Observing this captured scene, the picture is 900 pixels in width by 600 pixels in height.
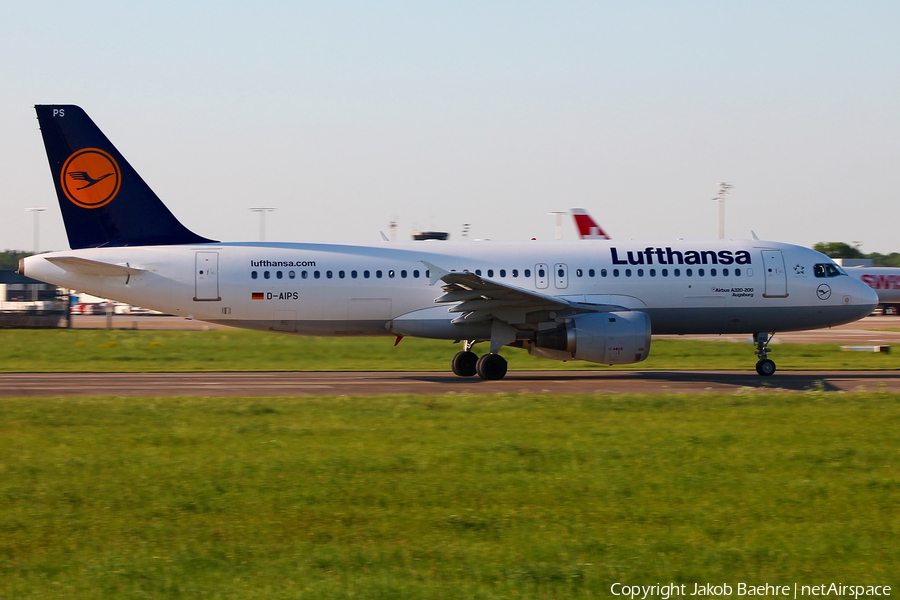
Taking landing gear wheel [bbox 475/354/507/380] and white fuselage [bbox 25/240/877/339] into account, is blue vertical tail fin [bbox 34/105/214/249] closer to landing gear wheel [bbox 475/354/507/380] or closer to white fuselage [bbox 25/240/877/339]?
white fuselage [bbox 25/240/877/339]

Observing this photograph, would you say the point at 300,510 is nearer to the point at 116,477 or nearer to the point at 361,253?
the point at 116,477

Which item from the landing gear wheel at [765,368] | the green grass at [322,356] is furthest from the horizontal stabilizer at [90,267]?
the landing gear wheel at [765,368]

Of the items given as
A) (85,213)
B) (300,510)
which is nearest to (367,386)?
(85,213)

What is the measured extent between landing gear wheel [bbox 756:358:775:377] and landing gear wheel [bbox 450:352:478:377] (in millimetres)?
7434

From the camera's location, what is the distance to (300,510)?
8398mm

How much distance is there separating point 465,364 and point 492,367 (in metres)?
1.25

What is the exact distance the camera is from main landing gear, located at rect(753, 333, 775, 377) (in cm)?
2244

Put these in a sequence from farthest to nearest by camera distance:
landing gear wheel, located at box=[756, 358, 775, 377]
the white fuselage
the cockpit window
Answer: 1. the cockpit window
2. the white fuselage
3. landing gear wheel, located at box=[756, 358, 775, 377]

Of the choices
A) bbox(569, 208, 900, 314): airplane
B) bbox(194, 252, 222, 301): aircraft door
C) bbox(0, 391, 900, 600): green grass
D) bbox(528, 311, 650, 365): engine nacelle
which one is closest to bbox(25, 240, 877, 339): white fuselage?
bbox(194, 252, 222, 301): aircraft door

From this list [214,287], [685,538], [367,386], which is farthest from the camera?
[214,287]

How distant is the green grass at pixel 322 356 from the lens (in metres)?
26.1

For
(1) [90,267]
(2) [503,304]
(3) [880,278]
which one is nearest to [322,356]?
(1) [90,267]

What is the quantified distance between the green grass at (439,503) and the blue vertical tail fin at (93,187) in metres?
9.71

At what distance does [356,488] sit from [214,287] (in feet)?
47.7
